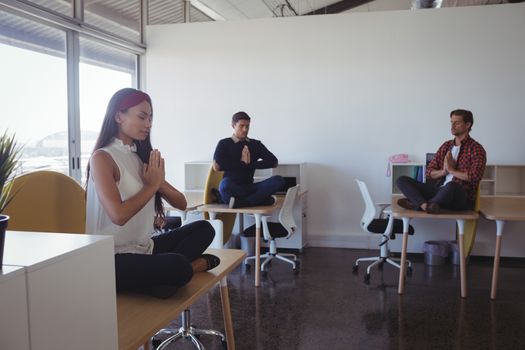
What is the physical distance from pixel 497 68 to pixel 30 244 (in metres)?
5.54

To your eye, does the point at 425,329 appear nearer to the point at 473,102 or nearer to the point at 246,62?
the point at 473,102

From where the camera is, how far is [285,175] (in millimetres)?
5930

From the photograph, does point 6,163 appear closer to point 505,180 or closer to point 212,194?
point 212,194

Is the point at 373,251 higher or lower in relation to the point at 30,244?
lower

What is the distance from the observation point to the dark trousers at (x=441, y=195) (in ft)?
12.9

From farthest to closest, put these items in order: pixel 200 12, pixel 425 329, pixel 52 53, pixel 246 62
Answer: pixel 200 12 → pixel 246 62 → pixel 52 53 → pixel 425 329

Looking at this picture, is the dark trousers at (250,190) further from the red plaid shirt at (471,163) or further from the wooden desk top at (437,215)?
the red plaid shirt at (471,163)

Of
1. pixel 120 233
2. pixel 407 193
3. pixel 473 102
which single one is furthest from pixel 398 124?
pixel 120 233

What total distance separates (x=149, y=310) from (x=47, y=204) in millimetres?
742

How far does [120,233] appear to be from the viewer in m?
1.96

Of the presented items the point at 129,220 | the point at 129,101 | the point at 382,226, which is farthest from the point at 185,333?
the point at 382,226

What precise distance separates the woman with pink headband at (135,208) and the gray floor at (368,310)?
3.98 ft

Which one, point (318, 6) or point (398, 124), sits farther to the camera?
point (318, 6)

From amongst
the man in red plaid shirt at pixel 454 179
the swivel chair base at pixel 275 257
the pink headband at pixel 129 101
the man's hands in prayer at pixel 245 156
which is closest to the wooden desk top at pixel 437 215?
the man in red plaid shirt at pixel 454 179
